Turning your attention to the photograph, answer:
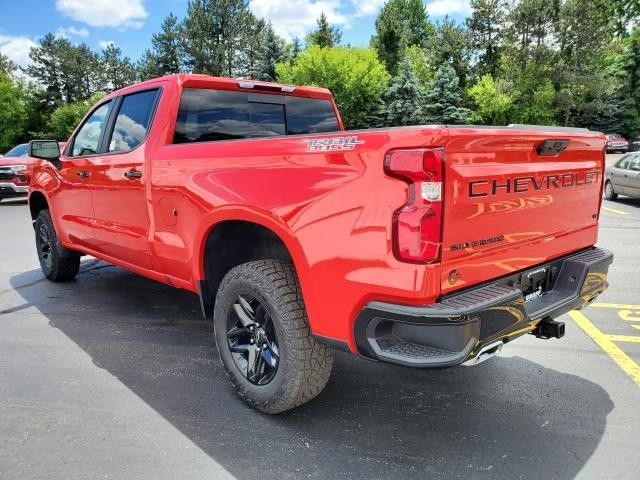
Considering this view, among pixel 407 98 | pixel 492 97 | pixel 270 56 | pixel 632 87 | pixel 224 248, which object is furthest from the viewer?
pixel 270 56

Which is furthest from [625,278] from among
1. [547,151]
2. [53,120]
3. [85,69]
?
[85,69]

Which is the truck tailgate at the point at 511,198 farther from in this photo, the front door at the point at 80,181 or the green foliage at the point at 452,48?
the green foliage at the point at 452,48

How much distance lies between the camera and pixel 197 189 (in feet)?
10.4

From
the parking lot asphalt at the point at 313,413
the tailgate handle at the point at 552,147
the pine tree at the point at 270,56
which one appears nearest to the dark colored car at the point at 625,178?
the parking lot asphalt at the point at 313,413

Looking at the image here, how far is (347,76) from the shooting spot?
47.7m

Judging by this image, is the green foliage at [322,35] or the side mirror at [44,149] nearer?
the side mirror at [44,149]

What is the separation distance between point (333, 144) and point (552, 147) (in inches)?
45.7

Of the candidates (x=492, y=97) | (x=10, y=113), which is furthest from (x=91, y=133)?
(x=10, y=113)

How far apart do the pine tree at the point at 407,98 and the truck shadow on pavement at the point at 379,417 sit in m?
37.8

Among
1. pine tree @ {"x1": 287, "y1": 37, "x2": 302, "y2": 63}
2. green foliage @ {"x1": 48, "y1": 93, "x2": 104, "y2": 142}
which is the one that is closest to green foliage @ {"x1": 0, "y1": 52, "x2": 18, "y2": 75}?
green foliage @ {"x1": 48, "y1": 93, "x2": 104, "y2": 142}

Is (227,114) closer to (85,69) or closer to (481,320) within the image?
(481,320)

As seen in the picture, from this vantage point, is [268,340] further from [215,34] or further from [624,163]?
[215,34]

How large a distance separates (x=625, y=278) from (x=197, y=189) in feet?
16.9

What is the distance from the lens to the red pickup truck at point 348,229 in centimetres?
216
